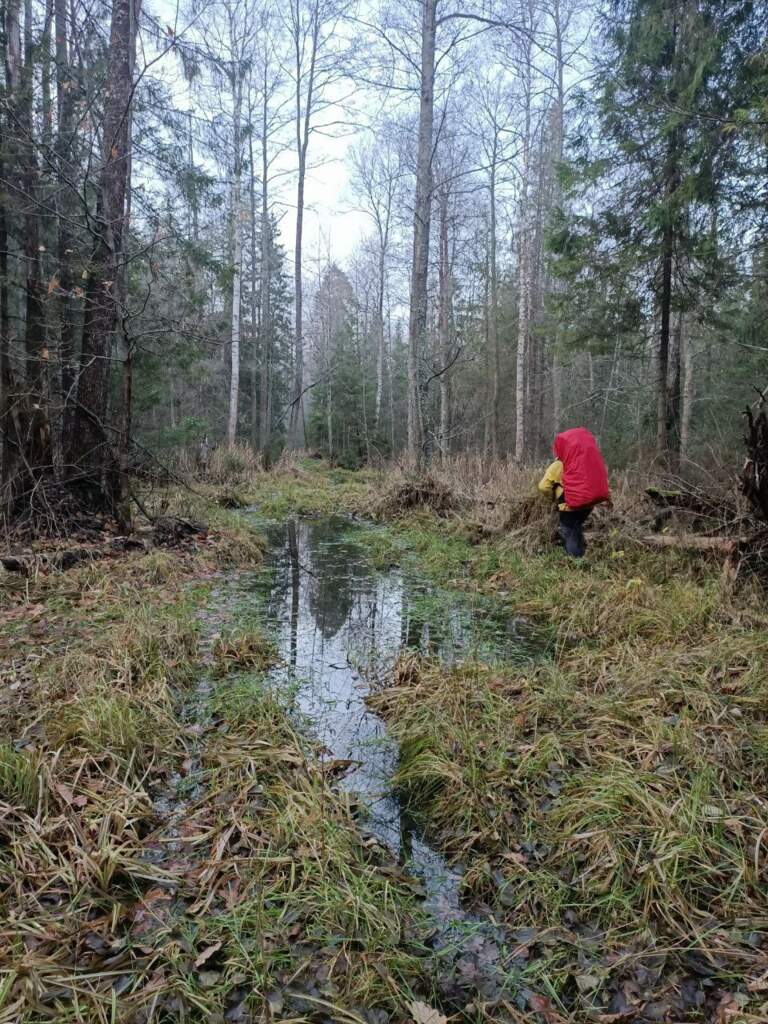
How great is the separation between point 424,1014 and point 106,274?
26.2ft

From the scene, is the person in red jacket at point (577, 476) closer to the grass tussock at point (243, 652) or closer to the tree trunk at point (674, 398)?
the grass tussock at point (243, 652)

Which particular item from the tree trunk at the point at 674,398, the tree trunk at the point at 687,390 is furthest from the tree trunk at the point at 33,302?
the tree trunk at the point at 687,390

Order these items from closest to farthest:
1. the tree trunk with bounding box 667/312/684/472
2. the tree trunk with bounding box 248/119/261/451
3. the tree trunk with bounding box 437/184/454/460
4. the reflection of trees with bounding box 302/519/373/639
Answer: the reflection of trees with bounding box 302/519/373/639 → the tree trunk with bounding box 667/312/684/472 → the tree trunk with bounding box 437/184/454/460 → the tree trunk with bounding box 248/119/261/451

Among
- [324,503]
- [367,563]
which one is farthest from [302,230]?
[367,563]

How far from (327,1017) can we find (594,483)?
5701 mm

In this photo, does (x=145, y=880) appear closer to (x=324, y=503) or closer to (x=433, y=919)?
(x=433, y=919)

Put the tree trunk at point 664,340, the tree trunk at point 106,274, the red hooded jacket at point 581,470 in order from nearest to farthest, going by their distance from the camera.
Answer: the red hooded jacket at point 581,470 → the tree trunk at point 106,274 → the tree trunk at point 664,340

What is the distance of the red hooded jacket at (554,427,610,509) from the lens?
634cm

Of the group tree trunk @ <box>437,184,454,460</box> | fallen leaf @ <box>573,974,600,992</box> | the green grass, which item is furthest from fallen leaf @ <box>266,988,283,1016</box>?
tree trunk @ <box>437,184,454,460</box>

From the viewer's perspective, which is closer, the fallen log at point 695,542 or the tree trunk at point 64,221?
the fallen log at point 695,542

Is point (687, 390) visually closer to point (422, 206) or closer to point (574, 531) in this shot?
point (422, 206)

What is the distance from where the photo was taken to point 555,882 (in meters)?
2.21

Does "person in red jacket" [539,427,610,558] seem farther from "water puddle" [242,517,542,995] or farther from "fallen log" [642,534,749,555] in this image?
"water puddle" [242,517,542,995]

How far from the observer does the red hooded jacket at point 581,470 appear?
6.34 meters
